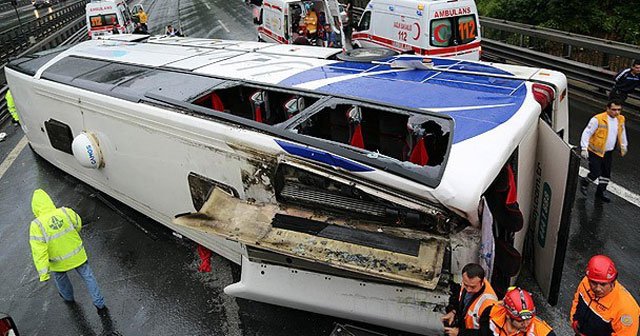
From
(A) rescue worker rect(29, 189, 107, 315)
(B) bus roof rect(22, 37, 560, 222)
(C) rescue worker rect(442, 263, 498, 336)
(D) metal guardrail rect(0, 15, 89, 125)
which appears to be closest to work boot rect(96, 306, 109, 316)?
(A) rescue worker rect(29, 189, 107, 315)

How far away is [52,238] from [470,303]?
3.96 metres

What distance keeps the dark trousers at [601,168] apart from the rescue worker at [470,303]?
3.89 metres

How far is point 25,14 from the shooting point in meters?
43.8

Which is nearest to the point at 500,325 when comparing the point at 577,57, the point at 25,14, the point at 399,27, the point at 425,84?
the point at 425,84

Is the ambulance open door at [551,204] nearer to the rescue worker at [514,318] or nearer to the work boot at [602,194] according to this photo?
the rescue worker at [514,318]

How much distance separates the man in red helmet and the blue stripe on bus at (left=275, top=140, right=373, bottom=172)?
1.68 meters

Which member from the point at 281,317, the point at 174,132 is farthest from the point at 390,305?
the point at 174,132

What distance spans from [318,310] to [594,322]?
2.17 m

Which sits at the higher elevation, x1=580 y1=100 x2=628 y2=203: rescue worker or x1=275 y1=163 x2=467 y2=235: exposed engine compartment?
x1=275 y1=163 x2=467 y2=235: exposed engine compartment

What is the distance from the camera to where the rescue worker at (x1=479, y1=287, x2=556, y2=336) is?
3055 millimetres

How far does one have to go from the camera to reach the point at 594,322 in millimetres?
3408

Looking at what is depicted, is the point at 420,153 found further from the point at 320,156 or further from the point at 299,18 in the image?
the point at 299,18

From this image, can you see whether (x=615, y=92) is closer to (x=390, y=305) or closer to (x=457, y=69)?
(x=457, y=69)

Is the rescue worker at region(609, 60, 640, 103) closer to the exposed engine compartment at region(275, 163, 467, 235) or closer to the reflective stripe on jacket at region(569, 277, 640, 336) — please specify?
the reflective stripe on jacket at region(569, 277, 640, 336)
